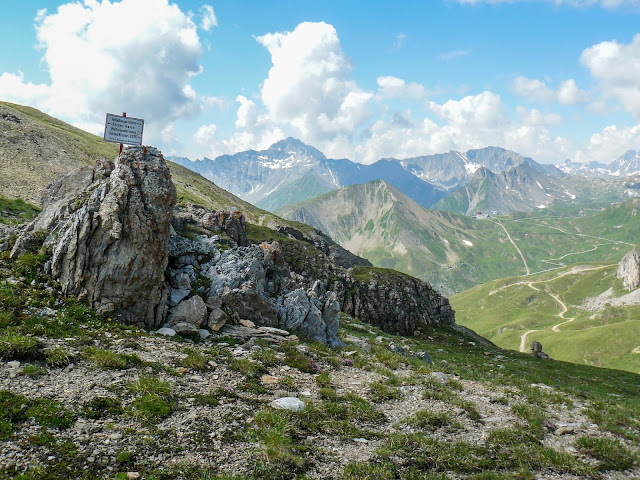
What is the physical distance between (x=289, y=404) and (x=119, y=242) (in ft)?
44.3

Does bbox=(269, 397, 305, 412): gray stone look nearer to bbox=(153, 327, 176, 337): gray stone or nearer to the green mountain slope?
bbox=(153, 327, 176, 337): gray stone

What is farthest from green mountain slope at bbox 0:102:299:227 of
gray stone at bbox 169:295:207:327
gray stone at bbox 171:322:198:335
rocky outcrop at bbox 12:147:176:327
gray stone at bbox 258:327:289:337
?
gray stone at bbox 258:327:289:337

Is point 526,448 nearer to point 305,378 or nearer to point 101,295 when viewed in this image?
point 305,378

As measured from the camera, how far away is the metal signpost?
84.0ft

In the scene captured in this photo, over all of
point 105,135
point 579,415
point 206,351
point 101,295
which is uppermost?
point 105,135

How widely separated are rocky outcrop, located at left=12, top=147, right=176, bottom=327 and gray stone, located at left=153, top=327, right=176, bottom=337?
2.93 feet

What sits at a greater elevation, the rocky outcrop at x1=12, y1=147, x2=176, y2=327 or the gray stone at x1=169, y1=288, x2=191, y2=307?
the rocky outcrop at x1=12, y1=147, x2=176, y2=327

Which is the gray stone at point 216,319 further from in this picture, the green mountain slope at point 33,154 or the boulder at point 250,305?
the green mountain slope at point 33,154

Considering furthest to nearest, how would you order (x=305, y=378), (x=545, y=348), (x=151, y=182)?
(x=545, y=348)
(x=151, y=182)
(x=305, y=378)

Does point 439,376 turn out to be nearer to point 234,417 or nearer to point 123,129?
point 234,417

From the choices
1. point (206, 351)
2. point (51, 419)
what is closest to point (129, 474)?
point (51, 419)

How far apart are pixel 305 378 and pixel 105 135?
21.7 metres

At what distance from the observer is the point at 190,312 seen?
72.7ft

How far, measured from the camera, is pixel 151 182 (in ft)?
76.6
